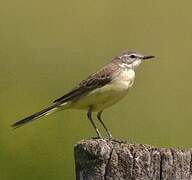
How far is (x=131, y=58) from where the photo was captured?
31.5ft

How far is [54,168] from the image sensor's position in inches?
360

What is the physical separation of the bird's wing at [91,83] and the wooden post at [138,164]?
3.02 m

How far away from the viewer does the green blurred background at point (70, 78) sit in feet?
31.2

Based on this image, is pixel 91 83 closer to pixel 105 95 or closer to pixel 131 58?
pixel 105 95

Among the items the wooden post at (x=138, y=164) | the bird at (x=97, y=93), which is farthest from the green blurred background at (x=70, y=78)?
the wooden post at (x=138, y=164)

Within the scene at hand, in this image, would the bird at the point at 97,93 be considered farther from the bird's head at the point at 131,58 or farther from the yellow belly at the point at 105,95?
the bird's head at the point at 131,58

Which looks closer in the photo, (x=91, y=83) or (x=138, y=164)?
(x=138, y=164)

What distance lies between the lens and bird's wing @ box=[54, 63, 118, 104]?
28.8 feet

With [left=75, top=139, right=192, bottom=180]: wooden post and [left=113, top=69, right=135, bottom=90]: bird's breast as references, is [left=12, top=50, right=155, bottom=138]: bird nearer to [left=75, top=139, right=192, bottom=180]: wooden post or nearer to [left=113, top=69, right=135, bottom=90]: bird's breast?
[left=113, top=69, right=135, bottom=90]: bird's breast

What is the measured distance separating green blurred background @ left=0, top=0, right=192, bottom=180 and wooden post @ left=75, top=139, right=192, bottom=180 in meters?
3.36

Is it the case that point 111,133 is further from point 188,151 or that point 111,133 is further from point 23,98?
point 188,151

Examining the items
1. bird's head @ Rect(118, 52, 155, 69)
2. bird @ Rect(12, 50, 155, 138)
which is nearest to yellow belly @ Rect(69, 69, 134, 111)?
bird @ Rect(12, 50, 155, 138)

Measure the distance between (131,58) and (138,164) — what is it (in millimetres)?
4074

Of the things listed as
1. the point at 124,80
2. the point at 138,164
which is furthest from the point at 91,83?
the point at 138,164
